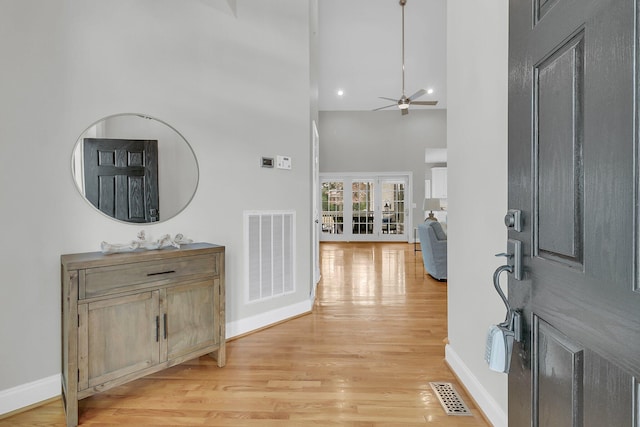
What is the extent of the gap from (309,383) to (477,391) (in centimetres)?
98

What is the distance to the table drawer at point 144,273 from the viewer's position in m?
1.84

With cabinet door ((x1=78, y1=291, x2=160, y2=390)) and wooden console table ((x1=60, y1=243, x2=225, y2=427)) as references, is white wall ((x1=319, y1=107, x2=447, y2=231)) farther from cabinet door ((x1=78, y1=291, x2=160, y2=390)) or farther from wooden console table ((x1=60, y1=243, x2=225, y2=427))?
cabinet door ((x1=78, y1=291, x2=160, y2=390))

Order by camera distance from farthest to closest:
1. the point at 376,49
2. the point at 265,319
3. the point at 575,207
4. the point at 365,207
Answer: the point at 365,207 < the point at 376,49 < the point at 265,319 < the point at 575,207

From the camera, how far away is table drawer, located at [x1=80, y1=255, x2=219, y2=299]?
1.84m

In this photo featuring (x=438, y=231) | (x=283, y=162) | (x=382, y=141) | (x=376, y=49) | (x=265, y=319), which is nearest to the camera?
(x=265, y=319)

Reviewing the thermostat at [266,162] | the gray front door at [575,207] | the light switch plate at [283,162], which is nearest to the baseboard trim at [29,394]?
the thermostat at [266,162]

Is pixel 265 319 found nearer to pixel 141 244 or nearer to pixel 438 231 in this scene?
pixel 141 244

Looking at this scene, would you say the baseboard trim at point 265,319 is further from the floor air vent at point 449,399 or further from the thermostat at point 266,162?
the floor air vent at point 449,399

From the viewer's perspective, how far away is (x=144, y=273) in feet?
6.61

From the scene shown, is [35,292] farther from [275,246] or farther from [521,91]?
[521,91]

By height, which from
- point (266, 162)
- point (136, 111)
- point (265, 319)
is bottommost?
point (265, 319)

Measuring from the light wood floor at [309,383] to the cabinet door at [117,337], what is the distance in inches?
8.9

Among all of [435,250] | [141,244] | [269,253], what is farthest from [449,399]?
[435,250]

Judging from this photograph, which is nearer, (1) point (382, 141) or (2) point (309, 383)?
(2) point (309, 383)
